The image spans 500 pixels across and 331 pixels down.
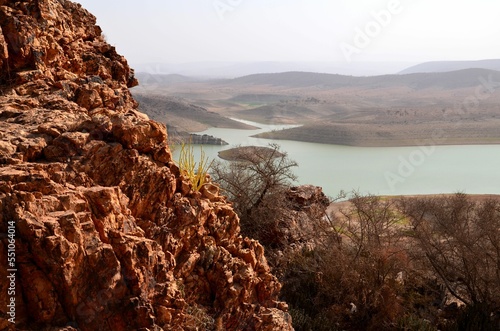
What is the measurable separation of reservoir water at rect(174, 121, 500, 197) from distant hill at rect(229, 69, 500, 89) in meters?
95.2

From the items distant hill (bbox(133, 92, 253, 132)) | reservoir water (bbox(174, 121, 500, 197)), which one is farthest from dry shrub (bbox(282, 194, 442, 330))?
distant hill (bbox(133, 92, 253, 132))

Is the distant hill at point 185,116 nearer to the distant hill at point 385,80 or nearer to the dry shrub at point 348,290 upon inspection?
the dry shrub at point 348,290

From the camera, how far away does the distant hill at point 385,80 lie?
476 ft

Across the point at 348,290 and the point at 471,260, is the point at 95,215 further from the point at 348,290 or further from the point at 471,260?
the point at 471,260

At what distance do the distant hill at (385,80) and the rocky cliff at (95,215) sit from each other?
14369 centimetres

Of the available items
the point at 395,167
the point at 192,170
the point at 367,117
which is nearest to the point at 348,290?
the point at 192,170

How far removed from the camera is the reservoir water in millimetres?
35750

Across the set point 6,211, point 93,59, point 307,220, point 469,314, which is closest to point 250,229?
point 307,220

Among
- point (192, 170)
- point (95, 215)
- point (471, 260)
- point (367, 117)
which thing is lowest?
point (471, 260)

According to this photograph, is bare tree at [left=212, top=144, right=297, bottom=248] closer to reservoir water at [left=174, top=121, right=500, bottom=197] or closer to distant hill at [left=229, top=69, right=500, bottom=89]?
reservoir water at [left=174, top=121, right=500, bottom=197]

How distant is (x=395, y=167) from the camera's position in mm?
43219

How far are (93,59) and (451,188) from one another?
33.9 meters

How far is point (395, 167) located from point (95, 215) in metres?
41.5

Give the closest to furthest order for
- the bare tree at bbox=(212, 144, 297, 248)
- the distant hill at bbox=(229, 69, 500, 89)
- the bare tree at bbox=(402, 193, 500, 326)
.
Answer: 1. the bare tree at bbox=(402, 193, 500, 326)
2. the bare tree at bbox=(212, 144, 297, 248)
3. the distant hill at bbox=(229, 69, 500, 89)
